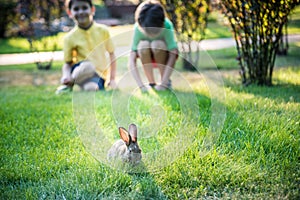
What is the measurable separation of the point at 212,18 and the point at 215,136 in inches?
472

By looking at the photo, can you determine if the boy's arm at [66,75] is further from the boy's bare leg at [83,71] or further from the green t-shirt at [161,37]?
the green t-shirt at [161,37]

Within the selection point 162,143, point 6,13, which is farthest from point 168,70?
point 6,13

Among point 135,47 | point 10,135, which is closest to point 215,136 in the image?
point 10,135

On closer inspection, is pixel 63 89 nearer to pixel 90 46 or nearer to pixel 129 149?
pixel 90 46

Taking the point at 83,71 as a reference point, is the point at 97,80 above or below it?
below

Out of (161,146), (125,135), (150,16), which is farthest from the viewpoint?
(150,16)

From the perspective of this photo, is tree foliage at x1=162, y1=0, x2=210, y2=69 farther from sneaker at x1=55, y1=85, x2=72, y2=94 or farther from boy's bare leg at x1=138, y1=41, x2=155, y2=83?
sneaker at x1=55, y1=85, x2=72, y2=94

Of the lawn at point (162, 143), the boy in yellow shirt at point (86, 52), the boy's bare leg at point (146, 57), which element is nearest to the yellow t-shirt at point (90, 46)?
the boy in yellow shirt at point (86, 52)

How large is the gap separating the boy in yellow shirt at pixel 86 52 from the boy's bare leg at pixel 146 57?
1.19 ft

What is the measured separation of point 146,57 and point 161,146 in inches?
81.2

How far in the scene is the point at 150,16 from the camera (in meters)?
4.00

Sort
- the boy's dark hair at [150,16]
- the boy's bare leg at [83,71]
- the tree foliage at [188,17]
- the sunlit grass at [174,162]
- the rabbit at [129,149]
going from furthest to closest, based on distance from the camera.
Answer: the tree foliage at [188,17], the boy's bare leg at [83,71], the boy's dark hair at [150,16], the rabbit at [129,149], the sunlit grass at [174,162]

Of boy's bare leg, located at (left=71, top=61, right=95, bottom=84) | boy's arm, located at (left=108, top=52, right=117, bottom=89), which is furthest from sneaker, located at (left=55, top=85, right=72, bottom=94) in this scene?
boy's arm, located at (left=108, top=52, right=117, bottom=89)

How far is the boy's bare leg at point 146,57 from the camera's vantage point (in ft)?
14.1
